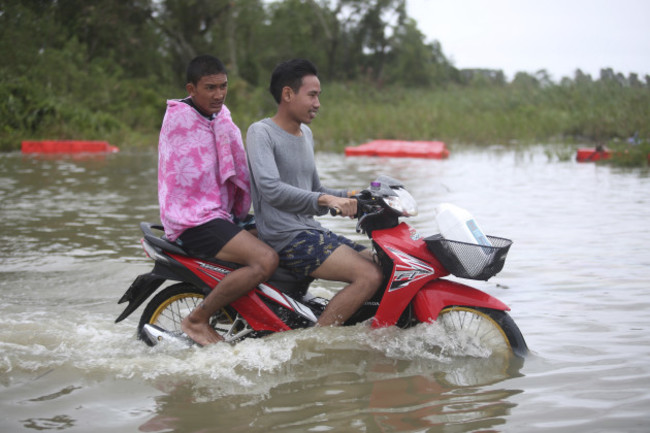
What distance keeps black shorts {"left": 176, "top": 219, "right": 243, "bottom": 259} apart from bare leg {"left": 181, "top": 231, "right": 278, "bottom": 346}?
0.12 ft

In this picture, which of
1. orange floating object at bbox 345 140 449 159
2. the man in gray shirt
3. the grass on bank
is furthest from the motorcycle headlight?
orange floating object at bbox 345 140 449 159

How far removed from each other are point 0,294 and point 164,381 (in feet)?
9.19

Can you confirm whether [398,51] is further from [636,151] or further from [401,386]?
[401,386]

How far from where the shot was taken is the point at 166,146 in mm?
4590

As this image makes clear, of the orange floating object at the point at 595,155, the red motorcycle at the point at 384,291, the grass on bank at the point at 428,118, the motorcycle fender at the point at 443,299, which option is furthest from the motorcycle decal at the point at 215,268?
the grass on bank at the point at 428,118

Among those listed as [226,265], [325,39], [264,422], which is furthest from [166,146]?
[325,39]

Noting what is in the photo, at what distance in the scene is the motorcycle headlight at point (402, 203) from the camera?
4.24 m

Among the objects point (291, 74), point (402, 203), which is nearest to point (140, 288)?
point (291, 74)

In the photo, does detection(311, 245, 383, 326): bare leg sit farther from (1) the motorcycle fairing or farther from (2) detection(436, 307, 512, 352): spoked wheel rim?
(2) detection(436, 307, 512, 352): spoked wheel rim

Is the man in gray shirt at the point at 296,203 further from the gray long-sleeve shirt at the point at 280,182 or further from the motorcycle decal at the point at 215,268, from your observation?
the motorcycle decal at the point at 215,268

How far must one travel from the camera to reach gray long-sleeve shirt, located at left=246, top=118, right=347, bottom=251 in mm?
4312

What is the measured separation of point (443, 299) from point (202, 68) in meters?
1.96

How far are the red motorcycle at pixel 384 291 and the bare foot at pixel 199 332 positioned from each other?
8 centimetres

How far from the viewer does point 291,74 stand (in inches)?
177
